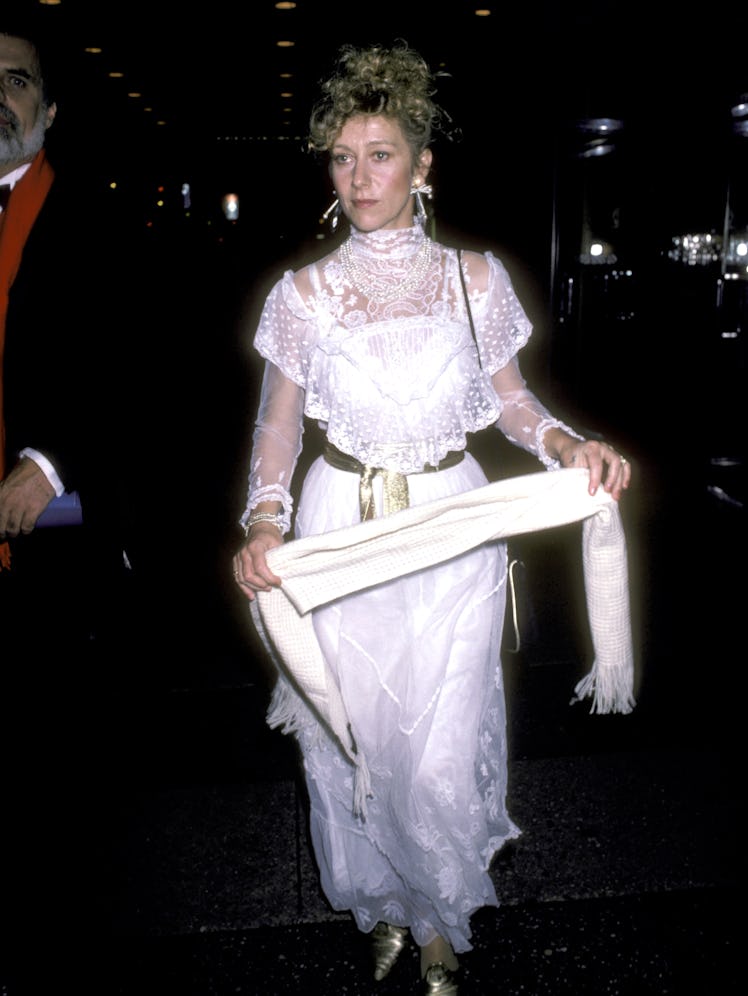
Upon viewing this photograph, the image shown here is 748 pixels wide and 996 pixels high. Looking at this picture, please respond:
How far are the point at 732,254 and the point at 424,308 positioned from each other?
6.42 metres

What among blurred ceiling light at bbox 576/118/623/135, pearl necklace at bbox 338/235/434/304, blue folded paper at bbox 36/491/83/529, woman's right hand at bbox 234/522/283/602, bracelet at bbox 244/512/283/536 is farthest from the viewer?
blurred ceiling light at bbox 576/118/623/135

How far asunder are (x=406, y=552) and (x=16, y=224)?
4.49 feet

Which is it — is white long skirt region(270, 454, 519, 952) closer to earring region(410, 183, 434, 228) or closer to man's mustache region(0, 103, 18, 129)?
earring region(410, 183, 434, 228)

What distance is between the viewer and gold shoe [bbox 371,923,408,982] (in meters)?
2.13

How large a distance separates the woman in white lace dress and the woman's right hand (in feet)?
0.20

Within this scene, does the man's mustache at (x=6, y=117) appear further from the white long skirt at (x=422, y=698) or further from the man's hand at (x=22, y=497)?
the white long skirt at (x=422, y=698)

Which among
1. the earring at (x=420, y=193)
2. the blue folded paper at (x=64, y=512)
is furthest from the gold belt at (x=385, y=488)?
the blue folded paper at (x=64, y=512)

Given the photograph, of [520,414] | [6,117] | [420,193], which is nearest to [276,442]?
[520,414]

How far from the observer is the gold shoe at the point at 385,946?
213 centimetres

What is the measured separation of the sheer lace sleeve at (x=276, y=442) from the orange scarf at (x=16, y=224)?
2.30ft

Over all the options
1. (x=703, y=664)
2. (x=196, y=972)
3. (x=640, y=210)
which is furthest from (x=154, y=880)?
(x=640, y=210)

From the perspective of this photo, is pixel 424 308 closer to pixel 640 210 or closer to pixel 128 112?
pixel 640 210

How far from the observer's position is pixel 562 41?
7.21 meters

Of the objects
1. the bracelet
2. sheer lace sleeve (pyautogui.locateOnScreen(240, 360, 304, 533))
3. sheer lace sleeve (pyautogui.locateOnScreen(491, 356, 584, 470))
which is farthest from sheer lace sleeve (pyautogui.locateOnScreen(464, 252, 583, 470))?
the bracelet
